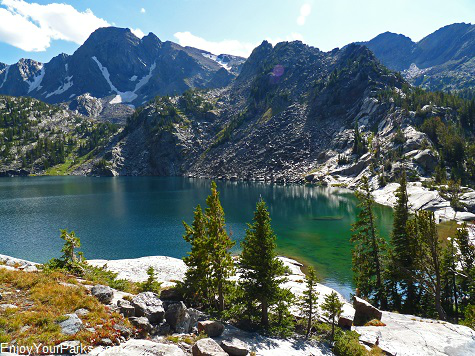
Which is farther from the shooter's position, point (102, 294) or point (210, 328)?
point (102, 294)

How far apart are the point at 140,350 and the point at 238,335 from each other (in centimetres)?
829

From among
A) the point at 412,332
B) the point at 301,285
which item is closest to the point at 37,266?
the point at 301,285

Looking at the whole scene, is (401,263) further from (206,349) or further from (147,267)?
(147,267)

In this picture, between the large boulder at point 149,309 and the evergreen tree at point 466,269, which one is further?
the evergreen tree at point 466,269

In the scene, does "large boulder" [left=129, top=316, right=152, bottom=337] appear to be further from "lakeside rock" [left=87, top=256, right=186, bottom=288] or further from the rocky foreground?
"lakeside rock" [left=87, top=256, right=186, bottom=288]

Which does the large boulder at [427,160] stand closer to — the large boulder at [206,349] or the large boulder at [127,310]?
the large boulder at [206,349]

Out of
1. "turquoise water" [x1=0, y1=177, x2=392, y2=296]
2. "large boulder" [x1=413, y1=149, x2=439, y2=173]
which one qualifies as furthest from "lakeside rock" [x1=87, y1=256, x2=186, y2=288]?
"large boulder" [x1=413, y1=149, x2=439, y2=173]

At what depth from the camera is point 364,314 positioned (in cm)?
2809

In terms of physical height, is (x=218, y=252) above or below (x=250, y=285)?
above

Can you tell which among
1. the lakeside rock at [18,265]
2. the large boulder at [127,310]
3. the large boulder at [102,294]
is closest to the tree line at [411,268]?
the large boulder at [127,310]

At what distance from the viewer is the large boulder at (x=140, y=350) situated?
47.2ft

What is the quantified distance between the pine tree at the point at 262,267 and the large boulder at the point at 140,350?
937 centimetres

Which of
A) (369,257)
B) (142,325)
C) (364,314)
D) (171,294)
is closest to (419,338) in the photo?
(364,314)

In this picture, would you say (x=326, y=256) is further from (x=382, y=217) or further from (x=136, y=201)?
(x=136, y=201)
